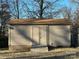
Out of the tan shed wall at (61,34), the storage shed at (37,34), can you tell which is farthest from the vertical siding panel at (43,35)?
the tan shed wall at (61,34)

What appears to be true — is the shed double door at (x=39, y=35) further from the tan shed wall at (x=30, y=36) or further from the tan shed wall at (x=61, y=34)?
the tan shed wall at (x=61, y=34)

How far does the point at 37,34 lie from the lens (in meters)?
32.8

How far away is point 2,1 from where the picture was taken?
56406mm

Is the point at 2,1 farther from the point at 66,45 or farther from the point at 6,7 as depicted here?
the point at 66,45

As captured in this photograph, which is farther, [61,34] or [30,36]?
[61,34]

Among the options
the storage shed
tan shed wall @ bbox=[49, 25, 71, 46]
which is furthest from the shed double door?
tan shed wall @ bbox=[49, 25, 71, 46]

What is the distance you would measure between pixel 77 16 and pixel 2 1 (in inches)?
718

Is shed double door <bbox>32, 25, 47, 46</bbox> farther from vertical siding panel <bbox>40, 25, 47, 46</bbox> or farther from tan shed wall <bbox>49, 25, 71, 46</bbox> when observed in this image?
tan shed wall <bbox>49, 25, 71, 46</bbox>

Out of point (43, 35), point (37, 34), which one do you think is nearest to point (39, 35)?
point (37, 34)

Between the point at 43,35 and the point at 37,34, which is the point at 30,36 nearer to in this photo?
the point at 37,34

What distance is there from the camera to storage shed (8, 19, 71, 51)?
32688mm

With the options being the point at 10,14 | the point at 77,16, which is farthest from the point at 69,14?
the point at 10,14

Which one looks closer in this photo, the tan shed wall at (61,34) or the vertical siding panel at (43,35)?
the vertical siding panel at (43,35)

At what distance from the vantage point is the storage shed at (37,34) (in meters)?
32.7
